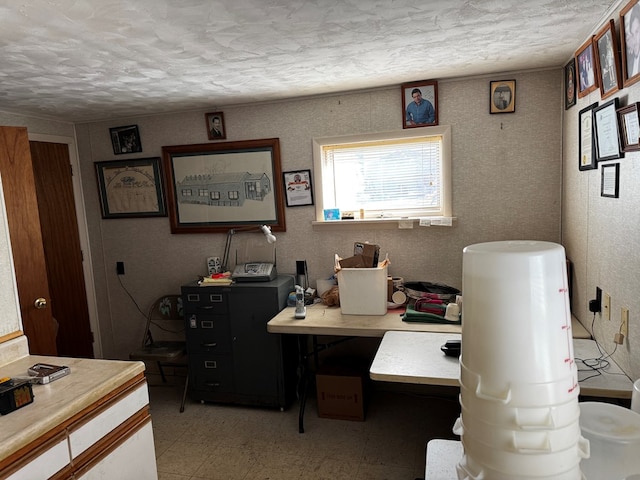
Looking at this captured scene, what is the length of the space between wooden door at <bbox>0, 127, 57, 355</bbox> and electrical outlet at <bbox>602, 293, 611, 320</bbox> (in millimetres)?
3310

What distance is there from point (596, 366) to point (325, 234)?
202cm

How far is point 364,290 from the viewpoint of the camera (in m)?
2.92

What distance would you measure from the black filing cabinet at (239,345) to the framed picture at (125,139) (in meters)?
1.44

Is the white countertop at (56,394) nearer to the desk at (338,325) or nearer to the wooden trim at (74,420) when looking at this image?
the wooden trim at (74,420)

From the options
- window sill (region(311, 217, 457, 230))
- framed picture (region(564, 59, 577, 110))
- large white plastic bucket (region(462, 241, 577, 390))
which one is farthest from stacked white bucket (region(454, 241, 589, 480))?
window sill (region(311, 217, 457, 230))

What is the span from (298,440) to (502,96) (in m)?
2.68

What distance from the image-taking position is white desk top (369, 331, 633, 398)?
181cm

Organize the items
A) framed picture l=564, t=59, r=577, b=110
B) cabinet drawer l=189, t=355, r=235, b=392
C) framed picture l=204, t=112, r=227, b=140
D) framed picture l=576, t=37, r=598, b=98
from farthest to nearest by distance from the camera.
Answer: framed picture l=204, t=112, r=227, b=140 → cabinet drawer l=189, t=355, r=235, b=392 → framed picture l=564, t=59, r=577, b=110 → framed picture l=576, t=37, r=598, b=98

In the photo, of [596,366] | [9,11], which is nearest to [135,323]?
[9,11]

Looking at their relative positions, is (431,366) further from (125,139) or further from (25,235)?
(125,139)

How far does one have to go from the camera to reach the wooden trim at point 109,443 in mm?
1550

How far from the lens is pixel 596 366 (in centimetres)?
200

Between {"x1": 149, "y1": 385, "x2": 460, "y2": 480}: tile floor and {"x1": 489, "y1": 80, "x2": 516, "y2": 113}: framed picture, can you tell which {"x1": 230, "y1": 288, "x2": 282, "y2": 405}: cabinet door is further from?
{"x1": 489, "y1": 80, "x2": 516, "y2": 113}: framed picture

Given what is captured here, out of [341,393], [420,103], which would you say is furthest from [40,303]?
[420,103]
